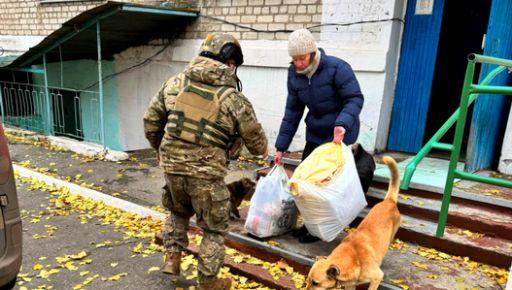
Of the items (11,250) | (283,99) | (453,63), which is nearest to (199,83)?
(11,250)

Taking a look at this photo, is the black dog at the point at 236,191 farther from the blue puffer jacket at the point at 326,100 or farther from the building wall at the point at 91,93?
the building wall at the point at 91,93

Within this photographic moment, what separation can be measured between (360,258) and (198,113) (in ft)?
4.59

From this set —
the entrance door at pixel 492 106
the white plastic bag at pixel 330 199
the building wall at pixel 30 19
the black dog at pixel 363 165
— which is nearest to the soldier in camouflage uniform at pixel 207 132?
the white plastic bag at pixel 330 199

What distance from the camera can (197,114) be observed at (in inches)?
97.6

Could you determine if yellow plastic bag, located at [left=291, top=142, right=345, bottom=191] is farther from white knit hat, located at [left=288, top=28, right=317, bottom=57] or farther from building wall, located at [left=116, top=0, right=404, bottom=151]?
building wall, located at [left=116, top=0, right=404, bottom=151]

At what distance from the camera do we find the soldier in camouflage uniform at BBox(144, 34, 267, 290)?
2.47m

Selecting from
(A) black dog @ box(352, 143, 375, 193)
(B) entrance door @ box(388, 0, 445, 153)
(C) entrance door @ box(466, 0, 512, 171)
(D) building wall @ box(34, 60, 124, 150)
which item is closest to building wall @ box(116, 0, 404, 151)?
(B) entrance door @ box(388, 0, 445, 153)

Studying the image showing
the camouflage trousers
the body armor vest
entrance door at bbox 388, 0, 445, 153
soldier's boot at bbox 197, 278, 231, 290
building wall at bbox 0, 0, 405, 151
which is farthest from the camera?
building wall at bbox 0, 0, 405, 151

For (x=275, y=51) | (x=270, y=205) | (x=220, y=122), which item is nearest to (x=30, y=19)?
(x=275, y=51)

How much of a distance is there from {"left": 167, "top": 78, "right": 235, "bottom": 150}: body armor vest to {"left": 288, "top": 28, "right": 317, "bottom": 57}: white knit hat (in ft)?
2.14

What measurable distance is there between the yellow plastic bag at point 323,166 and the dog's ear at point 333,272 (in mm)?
646

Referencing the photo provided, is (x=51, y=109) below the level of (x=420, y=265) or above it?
below

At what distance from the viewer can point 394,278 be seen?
9.29 feet

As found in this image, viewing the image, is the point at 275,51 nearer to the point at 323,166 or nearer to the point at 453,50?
the point at 453,50
